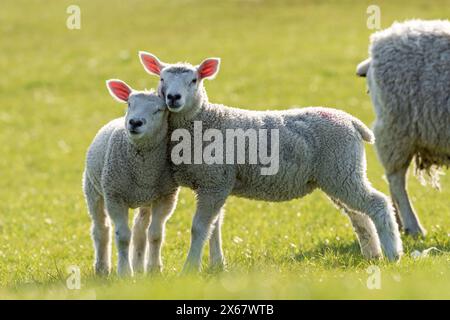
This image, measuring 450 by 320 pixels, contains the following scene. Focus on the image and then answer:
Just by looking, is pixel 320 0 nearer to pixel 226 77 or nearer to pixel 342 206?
pixel 226 77

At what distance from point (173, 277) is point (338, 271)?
1.36 m

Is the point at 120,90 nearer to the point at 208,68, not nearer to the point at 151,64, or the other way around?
the point at 151,64

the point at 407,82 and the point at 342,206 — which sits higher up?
the point at 407,82

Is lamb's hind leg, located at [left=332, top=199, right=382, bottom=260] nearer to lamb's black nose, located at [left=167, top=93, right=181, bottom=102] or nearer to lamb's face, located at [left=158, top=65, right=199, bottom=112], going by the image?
lamb's face, located at [left=158, top=65, right=199, bottom=112]

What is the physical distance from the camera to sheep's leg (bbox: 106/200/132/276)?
7230 millimetres

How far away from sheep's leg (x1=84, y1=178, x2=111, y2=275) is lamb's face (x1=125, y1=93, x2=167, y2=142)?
1.05 meters

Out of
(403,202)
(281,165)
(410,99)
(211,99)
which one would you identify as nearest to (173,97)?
(281,165)

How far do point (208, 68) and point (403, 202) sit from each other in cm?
363

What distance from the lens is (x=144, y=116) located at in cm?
692

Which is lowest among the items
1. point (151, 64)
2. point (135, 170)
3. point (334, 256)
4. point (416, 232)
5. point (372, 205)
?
point (416, 232)

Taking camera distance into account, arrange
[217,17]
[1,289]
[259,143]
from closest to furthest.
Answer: [1,289], [259,143], [217,17]

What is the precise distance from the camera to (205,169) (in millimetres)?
7141

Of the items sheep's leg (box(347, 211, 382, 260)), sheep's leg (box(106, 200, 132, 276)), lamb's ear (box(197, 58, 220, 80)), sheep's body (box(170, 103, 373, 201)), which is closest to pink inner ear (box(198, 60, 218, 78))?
lamb's ear (box(197, 58, 220, 80))

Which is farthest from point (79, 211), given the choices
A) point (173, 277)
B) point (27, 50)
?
point (27, 50)
